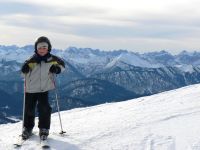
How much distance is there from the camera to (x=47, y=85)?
11.6 meters

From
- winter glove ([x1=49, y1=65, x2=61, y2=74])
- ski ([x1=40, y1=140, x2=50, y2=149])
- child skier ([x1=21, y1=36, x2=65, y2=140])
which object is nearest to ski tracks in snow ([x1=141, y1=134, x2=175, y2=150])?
ski ([x1=40, y1=140, x2=50, y2=149])

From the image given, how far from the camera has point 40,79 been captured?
1149 cm

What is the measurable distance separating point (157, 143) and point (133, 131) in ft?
3.51

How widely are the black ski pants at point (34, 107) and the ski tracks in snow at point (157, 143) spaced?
2585 mm

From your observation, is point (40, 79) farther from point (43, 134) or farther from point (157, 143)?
point (157, 143)

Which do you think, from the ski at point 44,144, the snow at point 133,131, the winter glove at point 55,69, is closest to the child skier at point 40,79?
the winter glove at point 55,69

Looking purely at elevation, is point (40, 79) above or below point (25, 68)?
below

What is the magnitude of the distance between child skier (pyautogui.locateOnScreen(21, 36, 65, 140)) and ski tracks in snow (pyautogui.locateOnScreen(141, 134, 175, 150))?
8.39 feet

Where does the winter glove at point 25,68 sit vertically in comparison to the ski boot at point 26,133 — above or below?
above

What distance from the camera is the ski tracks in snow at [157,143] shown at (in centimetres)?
1015

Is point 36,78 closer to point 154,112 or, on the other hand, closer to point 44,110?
point 44,110

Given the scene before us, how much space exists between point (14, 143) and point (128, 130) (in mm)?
2887

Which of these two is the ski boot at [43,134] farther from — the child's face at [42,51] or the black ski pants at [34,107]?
the child's face at [42,51]

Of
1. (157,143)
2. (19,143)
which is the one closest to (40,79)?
(19,143)
